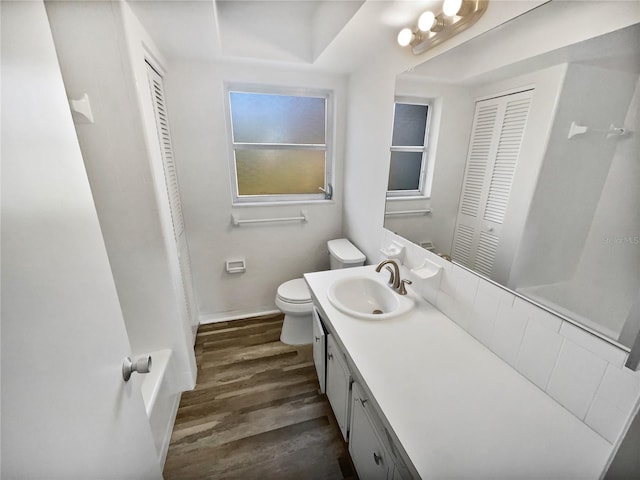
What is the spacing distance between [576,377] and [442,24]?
1.40 metres

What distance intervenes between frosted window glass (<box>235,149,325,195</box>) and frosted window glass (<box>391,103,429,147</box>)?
0.89m

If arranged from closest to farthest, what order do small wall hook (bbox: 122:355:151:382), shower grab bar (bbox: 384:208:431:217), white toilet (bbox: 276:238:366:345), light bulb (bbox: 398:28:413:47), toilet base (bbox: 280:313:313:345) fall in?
small wall hook (bbox: 122:355:151:382) → light bulb (bbox: 398:28:413:47) → shower grab bar (bbox: 384:208:431:217) → white toilet (bbox: 276:238:366:345) → toilet base (bbox: 280:313:313:345)

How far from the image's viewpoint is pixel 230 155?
2.05 m

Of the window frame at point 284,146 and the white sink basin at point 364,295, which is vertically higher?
the window frame at point 284,146

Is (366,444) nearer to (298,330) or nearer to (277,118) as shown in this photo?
(298,330)

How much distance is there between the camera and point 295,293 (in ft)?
6.64

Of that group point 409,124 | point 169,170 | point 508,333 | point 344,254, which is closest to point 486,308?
point 508,333

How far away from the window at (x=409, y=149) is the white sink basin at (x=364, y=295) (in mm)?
568

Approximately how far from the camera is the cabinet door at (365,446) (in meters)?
0.90

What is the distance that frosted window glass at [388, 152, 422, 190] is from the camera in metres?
1.40

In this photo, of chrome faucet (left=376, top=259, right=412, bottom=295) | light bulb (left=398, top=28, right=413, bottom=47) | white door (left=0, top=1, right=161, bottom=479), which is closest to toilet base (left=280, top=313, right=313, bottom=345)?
chrome faucet (left=376, top=259, right=412, bottom=295)

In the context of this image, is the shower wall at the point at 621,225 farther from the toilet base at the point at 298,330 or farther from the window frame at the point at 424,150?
the toilet base at the point at 298,330

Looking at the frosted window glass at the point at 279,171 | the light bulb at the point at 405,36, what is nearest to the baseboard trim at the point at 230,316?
the frosted window glass at the point at 279,171

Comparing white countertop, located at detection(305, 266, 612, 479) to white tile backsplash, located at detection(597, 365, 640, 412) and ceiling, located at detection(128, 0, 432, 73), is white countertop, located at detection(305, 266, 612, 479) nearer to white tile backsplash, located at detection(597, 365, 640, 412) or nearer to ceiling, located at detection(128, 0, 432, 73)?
white tile backsplash, located at detection(597, 365, 640, 412)
